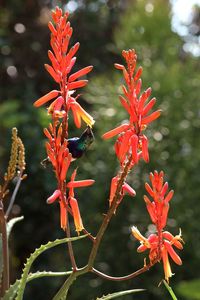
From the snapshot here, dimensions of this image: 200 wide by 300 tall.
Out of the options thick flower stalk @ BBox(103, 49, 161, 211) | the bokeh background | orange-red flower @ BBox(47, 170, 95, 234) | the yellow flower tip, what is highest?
the bokeh background

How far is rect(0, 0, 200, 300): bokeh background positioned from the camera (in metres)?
3.82

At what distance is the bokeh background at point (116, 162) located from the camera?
150 inches

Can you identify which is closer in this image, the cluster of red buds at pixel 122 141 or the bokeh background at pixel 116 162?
the cluster of red buds at pixel 122 141

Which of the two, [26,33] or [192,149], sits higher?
[26,33]

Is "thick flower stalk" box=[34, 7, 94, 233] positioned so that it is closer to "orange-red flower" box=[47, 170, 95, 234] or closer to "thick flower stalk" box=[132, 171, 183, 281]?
"orange-red flower" box=[47, 170, 95, 234]

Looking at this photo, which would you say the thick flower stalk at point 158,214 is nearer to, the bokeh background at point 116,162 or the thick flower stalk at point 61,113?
the thick flower stalk at point 61,113

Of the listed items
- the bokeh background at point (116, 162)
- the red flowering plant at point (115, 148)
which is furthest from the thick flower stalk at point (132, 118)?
the bokeh background at point (116, 162)

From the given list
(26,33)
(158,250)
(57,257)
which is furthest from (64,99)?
(26,33)

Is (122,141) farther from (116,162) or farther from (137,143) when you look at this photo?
(116,162)

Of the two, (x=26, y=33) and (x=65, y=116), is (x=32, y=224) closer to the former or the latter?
(x=26, y=33)

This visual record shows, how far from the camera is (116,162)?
406 centimetres

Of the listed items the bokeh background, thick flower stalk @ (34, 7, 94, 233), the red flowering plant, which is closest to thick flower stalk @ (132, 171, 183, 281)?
the red flowering plant

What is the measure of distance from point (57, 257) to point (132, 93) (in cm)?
345

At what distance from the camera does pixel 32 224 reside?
16.0 ft
